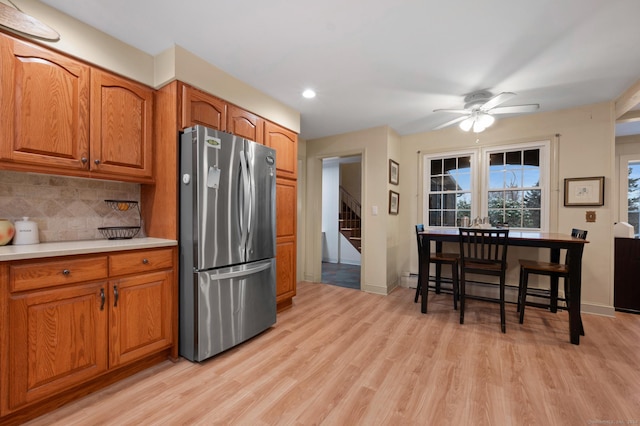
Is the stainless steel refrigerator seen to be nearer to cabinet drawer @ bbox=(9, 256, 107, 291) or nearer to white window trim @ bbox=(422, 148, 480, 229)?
cabinet drawer @ bbox=(9, 256, 107, 291)

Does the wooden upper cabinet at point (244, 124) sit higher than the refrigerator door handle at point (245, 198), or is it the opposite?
the wooden upper cabinet at point (244, 124)

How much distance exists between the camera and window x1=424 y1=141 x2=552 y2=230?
352cm

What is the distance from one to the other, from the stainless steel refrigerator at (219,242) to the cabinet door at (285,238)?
1.83ft

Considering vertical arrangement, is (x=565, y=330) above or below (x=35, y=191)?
below

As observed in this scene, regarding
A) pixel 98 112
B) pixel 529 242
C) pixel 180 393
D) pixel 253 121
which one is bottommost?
pixel 180 393

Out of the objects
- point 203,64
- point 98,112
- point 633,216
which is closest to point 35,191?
point 98,112

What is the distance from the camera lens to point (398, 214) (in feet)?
14.2

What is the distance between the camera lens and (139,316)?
6.07ft

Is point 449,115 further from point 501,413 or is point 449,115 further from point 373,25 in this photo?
point 501,413

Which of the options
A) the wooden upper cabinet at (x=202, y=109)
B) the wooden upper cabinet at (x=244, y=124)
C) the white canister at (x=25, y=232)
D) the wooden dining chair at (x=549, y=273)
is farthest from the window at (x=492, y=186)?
the white canister at (x=25, y=232)

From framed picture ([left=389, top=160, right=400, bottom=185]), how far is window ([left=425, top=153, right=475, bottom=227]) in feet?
1.49

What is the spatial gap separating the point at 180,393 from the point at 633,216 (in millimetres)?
6102

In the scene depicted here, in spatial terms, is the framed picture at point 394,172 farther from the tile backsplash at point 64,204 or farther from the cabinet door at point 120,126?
the tile backsplash at point 64,204

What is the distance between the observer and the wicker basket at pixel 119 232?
6.92ft
